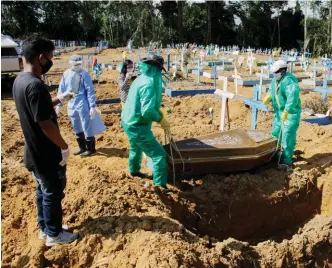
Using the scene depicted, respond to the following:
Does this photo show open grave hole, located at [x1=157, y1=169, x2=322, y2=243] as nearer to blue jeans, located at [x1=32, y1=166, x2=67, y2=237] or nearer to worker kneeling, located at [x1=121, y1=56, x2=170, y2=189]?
worker kneeling, located at [x1=121, y1=56, x2=170, y2=189]

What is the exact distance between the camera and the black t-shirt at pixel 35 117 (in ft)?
9.65

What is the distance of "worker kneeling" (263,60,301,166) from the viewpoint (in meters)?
5.40

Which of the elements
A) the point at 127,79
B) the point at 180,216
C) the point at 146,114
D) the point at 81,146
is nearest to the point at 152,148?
the point at 146,114

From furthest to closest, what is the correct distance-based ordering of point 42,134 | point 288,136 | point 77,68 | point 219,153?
point 77,68, point 288,136, point 219,153, point 42,134

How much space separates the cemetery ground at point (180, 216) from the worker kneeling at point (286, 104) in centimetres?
37

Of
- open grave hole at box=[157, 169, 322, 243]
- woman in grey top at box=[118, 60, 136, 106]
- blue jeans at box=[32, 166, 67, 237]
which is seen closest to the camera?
blue jeans at box=[32, 166, 67, 237]

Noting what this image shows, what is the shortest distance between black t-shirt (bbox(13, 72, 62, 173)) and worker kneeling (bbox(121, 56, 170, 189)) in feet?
4.59

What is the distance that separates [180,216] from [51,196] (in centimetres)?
181

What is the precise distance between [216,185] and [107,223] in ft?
Result: 6.23

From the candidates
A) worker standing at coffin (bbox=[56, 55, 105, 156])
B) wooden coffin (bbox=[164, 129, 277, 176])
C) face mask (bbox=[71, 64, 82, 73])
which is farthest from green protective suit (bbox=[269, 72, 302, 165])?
face mask (bbox=[71, 64, 82, 73])

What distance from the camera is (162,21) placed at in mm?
41219

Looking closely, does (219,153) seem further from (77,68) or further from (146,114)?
(77,68)

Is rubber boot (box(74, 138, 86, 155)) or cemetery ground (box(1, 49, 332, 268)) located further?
rubber boot (box(74, 138, 86, 155))

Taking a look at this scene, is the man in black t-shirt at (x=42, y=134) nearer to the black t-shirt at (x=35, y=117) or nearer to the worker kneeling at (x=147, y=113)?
the black t-shirt at (x=35, y=117)
